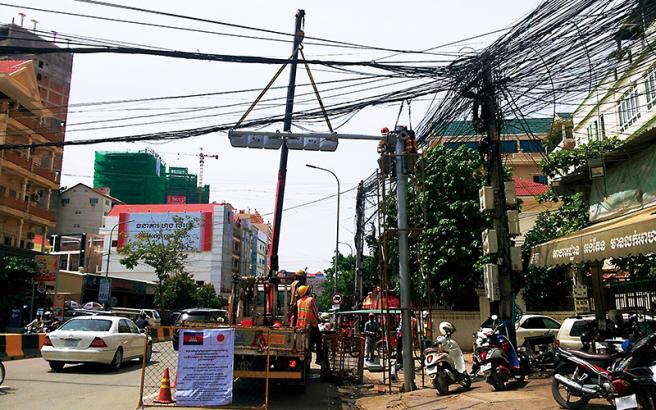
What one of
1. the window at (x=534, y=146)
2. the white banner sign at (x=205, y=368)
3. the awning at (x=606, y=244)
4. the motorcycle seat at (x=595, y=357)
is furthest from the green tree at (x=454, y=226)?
the white banner sign at (x=205, y=368)

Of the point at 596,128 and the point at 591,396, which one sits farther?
the point at 596,128

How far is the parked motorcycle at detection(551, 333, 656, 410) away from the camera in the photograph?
6.63 metres

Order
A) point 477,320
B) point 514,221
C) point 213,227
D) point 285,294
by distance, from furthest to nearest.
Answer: point 213,227, point 477,320, point 285,294, point 514,221

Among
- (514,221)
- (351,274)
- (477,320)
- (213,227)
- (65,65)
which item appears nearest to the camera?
(514,221)

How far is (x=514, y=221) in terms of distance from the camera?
11516 millimetres

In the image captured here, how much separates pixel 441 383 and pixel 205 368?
473 cm

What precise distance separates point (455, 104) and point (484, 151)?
1.27 m

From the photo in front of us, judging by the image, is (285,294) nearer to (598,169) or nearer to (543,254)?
(543,254)

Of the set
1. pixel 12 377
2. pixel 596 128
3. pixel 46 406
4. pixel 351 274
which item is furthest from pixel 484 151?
pixel 351 274

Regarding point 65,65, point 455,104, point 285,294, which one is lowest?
point 285,294

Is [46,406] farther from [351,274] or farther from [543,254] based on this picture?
[351,274]

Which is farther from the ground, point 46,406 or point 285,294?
point 285,294

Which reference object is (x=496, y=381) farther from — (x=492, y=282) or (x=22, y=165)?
(x=22, y=165)

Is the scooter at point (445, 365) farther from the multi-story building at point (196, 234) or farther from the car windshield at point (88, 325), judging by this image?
the multi-story building at point (196, 234)
